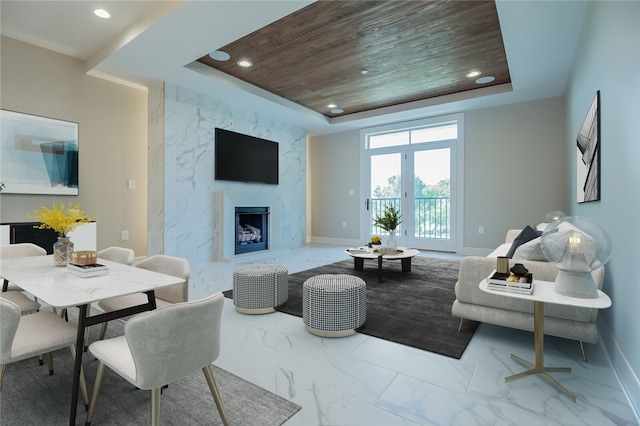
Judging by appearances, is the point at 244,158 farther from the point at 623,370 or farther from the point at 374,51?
the point at 623,370

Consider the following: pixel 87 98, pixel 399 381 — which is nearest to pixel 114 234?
pixel 87 98

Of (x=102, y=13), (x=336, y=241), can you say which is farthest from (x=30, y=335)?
(x=336, y=241)

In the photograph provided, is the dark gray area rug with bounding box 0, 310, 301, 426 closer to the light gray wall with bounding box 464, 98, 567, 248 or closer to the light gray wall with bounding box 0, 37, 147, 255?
the light gray wall with bounding box 0, 37, 147, 255

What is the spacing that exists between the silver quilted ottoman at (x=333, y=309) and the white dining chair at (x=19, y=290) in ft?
5.67

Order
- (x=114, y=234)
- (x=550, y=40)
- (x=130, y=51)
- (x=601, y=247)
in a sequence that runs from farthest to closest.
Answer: (x=114, y=234), (x=130, y=51), (x=550, y=40), (x=601, y=247)

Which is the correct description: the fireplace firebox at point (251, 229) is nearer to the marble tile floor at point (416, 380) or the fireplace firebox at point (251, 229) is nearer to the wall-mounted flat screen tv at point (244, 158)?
the wall-mounted flat screen tv at point (244, 158)

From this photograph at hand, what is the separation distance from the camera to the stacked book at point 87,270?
5.57 feet

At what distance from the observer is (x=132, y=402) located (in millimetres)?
1564

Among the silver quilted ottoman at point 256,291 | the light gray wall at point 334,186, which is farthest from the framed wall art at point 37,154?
the light gray wall at point 334,186

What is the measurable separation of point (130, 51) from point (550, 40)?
15.2 ft

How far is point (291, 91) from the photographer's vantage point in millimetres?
5465

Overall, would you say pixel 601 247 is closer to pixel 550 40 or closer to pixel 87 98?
pixel 550 40

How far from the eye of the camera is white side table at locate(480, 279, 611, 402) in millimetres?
1487

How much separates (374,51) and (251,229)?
375 cm
